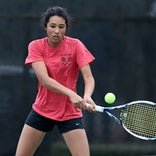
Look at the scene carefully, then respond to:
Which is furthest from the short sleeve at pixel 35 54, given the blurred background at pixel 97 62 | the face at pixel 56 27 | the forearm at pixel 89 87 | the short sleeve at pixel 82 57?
the blurred background at pixel 97 62

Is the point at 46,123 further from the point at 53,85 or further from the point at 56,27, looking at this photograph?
the point at 56,27

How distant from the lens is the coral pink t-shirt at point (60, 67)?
6.00 m

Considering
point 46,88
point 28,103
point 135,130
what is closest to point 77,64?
point 46,88

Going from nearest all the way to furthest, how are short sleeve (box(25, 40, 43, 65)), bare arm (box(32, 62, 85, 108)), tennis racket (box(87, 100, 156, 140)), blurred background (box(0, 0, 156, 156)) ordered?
1. bare arm (box(32, 62, 85, 108))
2. short sleeve (box(25, 40, 43, 65))
3. tennis racket (box(87, 100, 156, 140))
4. blurred background (box(0, 0, 156, 156))

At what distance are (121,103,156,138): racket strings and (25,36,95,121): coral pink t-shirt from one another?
449mm

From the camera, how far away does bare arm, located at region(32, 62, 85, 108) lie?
5699 mm

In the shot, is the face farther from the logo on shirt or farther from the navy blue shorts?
the navy blue shorts

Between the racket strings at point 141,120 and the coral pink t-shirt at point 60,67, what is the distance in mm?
449

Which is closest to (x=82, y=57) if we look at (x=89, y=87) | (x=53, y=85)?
(x=89, y=87)

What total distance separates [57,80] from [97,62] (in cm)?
287

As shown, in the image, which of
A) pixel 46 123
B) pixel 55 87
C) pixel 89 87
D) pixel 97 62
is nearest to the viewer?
pixel 55 87

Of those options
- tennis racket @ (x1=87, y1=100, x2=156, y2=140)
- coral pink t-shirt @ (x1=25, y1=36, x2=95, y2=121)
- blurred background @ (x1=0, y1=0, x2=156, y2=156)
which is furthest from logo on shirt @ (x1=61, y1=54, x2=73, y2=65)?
blurred background @ (x1=0, y1=0, x2=156, y2=156)

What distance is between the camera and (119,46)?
8898 millimetres

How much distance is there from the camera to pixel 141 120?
6.34 meters
